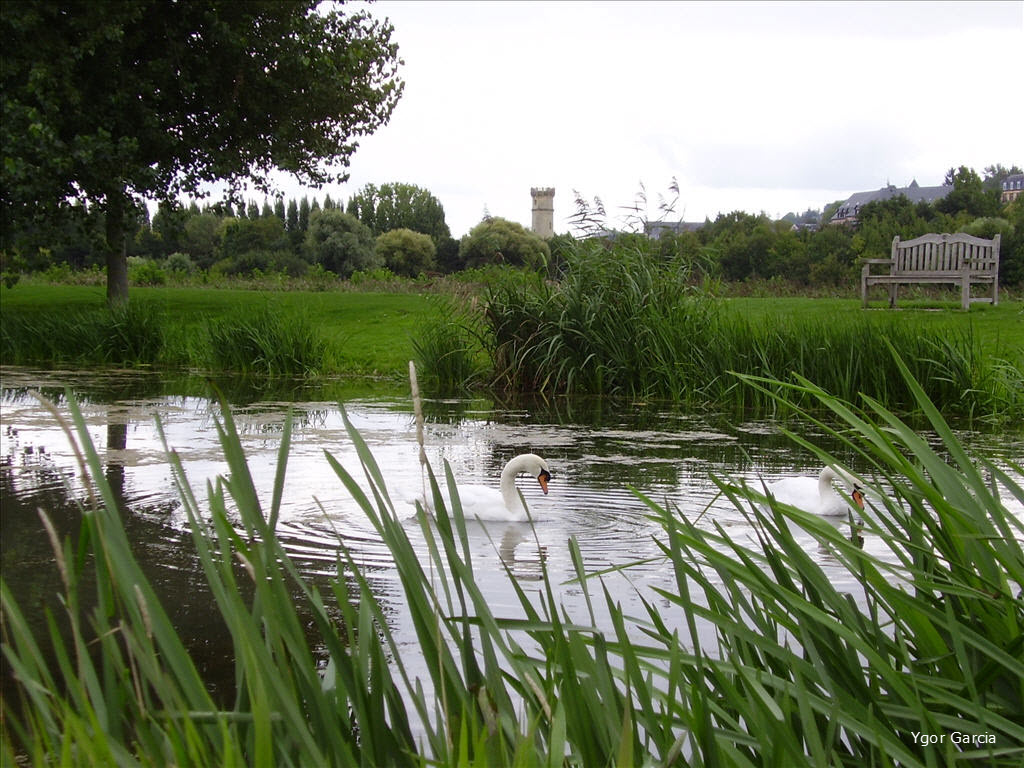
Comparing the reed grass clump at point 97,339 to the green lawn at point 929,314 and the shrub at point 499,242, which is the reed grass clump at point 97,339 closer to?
the green lawn at point 929,314

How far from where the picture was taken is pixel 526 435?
28.7ft

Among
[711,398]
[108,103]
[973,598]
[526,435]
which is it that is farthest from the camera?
[108,103]

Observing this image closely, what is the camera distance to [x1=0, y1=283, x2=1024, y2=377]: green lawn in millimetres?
13609

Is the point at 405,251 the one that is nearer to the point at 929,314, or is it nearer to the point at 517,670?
the point at 929,314

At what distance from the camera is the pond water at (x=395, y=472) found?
4.56m

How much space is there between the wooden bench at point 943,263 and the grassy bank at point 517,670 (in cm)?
1615

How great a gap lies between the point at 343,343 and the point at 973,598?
1384 cm

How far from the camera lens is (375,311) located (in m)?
20.6

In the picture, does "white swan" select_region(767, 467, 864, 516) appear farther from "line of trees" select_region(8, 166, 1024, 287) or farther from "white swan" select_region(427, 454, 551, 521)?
"line of trees" select_region(8, 166, 1024, 287)

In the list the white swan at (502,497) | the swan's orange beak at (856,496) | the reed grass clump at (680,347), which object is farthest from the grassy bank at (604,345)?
the swan's orange beak at (856,496)

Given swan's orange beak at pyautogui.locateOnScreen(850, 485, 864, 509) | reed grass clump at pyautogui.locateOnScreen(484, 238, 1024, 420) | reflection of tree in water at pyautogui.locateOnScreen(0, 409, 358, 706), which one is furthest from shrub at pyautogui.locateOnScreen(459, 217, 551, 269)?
swan's orange beak at pyautogui.locateOnScreen(850, 485, 864, 509)

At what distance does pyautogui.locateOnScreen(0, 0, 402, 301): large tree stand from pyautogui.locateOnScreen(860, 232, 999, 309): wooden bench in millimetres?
10069

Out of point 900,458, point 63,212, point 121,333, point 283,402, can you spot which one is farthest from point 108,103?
point 900,458

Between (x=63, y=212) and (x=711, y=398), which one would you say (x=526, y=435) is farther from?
(x=63, y=212)
